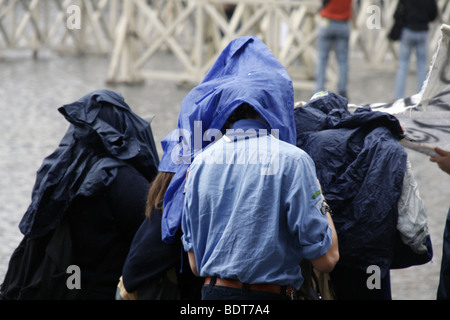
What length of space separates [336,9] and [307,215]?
6973 millimetres

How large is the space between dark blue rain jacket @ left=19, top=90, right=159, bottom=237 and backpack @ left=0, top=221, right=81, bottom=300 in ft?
0.21

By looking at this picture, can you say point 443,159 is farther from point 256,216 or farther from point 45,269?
point 45,269

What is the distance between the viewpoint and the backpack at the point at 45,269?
3.24 metres

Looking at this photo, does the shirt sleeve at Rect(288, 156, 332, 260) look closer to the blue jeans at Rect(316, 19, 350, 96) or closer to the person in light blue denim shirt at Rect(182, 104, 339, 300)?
the person in light blue denim shirt at Rect(182, 104, 339, 300)

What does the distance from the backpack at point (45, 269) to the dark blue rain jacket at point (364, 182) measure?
3.64ft

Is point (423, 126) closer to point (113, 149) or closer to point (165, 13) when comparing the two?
point (113, 149)

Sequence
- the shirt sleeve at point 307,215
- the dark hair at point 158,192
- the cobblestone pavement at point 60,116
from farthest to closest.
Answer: the cobblestone pavement at point 60,116 → the dark hair at point 158,192 → the shirt sleeve at point 307,215
